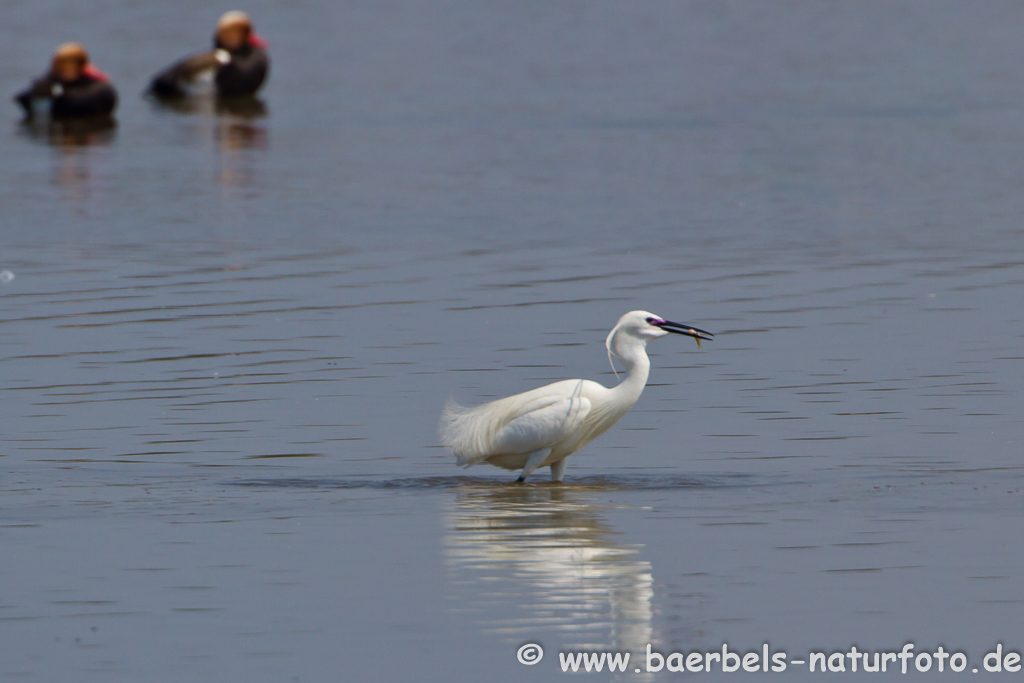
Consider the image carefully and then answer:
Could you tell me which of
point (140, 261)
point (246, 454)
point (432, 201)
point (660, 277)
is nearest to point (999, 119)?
point (432, 201)

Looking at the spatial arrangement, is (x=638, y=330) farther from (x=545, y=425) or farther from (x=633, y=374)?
(x=545, y=425)

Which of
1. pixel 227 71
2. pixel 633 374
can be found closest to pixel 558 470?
pixel 633 374

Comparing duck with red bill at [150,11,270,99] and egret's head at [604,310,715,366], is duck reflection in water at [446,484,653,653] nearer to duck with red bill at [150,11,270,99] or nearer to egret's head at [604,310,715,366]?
egret's head at [604,310,715,366]

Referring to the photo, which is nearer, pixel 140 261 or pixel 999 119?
pixel 140 261

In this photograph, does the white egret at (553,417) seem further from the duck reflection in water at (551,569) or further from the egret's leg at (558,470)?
the duck reflection in water at (551,569)

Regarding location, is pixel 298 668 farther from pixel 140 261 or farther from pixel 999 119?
pixel 999 119

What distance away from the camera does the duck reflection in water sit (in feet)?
23.1

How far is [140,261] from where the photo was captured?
16.3 m

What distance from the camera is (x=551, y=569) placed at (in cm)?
792

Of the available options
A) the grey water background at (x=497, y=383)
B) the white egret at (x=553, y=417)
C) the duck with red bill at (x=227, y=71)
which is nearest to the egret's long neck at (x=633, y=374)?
the white egret at (x=553, y=417)

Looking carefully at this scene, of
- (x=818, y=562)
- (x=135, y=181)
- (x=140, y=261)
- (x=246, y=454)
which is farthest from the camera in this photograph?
(x=135, y=181)

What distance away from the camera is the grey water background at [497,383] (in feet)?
23.8

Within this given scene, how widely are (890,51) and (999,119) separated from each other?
10.3 metres

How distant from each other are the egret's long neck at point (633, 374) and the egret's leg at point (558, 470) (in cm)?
50
